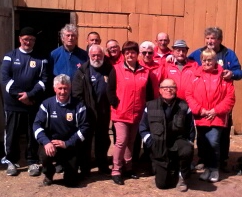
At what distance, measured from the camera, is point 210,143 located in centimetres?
613

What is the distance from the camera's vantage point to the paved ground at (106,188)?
5.64 meters

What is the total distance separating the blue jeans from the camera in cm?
610

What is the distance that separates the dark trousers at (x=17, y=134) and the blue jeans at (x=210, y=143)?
2.12 meters

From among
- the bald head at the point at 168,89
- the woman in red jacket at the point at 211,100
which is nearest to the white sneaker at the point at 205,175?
the woman in red jacket at the point at 211,100

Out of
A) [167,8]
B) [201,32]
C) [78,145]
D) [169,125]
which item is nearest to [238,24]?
[201,32]

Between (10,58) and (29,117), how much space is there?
2.55 ft

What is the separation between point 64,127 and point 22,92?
28.9 inches

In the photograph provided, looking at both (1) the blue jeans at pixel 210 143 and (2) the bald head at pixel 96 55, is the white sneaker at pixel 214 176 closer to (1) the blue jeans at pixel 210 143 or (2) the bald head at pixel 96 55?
(1) the blue jeans at pixel 210 143

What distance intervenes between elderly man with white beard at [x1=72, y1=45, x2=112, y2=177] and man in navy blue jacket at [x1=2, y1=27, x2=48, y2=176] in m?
0.50

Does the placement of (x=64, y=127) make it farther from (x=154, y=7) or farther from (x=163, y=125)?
(x=154, y=7)

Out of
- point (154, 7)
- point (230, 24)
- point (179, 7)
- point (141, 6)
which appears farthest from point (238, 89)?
point (141, 6)

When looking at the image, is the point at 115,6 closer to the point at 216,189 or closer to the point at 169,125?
the point at 169,125

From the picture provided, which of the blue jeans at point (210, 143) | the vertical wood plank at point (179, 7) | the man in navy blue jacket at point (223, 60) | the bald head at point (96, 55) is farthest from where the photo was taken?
the vertical wood plank at point (179, 7)

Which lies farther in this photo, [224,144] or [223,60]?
[224,144]
